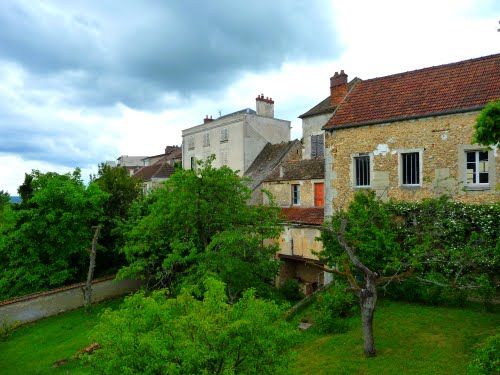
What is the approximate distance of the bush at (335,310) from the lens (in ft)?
51.8

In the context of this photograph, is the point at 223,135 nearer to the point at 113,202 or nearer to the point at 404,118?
the point at 113,202

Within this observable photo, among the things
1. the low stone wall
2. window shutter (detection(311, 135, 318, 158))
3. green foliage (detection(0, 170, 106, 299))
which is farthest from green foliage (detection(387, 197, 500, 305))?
green foliage (detection(0, 170, 106, 299))

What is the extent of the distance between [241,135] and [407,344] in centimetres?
2442

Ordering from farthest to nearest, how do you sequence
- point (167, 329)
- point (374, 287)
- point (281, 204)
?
1. point (281, 204)
2. point (374, 287)
3. point (167, 329)

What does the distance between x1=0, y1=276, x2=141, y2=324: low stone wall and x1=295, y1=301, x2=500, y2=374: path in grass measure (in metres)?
15.8

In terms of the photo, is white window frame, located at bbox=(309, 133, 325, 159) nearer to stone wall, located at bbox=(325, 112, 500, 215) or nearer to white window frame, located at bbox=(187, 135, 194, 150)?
stone wall, located at bbox=(325, 112, 500, 215)

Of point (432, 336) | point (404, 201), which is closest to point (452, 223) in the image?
point (404, 201)

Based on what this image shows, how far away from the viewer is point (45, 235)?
25.3 m

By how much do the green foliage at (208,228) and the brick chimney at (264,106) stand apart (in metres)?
17.6

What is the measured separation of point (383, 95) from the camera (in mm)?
20562

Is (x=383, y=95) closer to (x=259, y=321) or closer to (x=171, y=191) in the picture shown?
(x=171, y=191)

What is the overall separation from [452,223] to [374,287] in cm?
626

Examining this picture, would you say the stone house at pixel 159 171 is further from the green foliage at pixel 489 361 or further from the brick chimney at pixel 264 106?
the green foliage at pixel 489 361

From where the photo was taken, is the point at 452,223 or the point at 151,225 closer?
the point at 452,223
